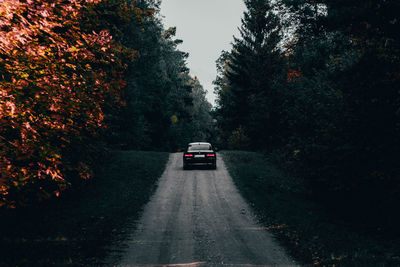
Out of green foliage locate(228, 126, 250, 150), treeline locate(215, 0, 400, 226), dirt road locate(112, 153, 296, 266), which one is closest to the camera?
dirt road locate(112, 153, 296, 266)

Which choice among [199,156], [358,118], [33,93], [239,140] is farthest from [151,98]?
[33,93]

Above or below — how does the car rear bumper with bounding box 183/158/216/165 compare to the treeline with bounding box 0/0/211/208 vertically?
below

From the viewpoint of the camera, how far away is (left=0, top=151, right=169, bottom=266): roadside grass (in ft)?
24.3

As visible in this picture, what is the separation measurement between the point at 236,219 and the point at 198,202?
2.61 metres

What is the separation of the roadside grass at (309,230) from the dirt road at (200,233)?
546 mm

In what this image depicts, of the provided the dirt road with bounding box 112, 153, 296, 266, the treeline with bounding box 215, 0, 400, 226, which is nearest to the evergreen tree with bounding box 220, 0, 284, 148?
the treeline with bounding box 215, 0, 400, 226

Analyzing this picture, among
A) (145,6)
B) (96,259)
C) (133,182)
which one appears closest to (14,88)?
(96,259)

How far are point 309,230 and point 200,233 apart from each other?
3269 millimetres

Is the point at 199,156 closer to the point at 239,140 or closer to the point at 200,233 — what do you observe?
the point at 200,233

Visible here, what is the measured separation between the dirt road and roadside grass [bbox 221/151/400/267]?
55cm

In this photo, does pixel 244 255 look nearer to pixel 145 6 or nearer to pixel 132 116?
pixel 132 116

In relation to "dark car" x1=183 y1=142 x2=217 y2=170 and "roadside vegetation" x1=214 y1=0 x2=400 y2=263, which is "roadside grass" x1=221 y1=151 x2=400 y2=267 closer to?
"roadside vegetation" x1=214 y1=0 x2=400 y2=263

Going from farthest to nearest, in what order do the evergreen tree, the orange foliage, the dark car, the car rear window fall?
the evergreen tree → the car rear window → the dark car → the orange foliage

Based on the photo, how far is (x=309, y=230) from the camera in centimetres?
976
